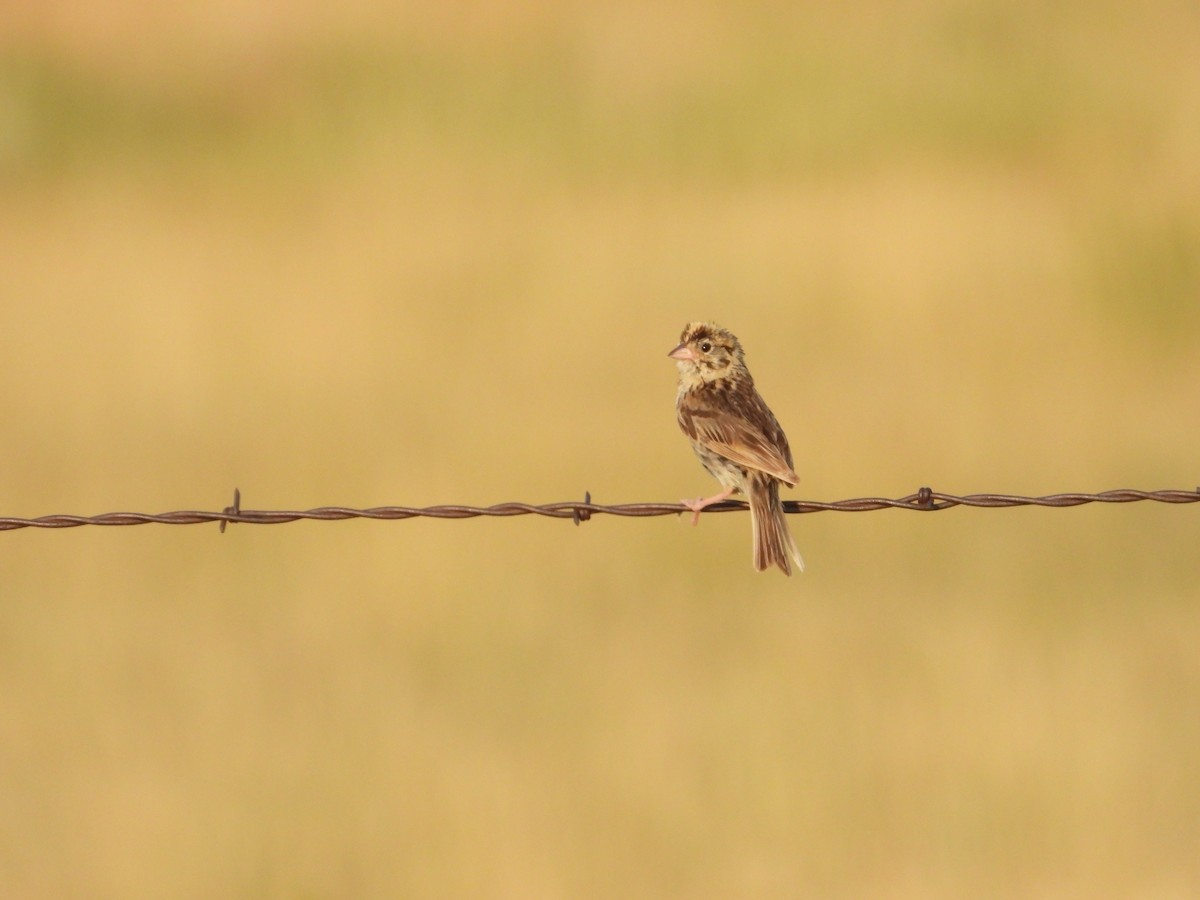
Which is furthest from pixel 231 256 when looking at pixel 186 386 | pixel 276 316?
pixel 186 386

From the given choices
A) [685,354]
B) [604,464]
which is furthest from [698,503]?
[604,464]

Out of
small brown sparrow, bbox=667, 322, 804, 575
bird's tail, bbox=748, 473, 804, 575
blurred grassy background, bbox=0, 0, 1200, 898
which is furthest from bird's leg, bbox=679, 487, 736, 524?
blurred grassy background, bbox=0, 0, 1200, 898

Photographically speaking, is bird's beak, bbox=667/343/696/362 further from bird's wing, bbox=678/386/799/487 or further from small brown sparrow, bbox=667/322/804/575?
bird's wing, bbox=678/386/799/487

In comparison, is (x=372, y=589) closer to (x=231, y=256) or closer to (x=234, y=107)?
(x=231, y=256)

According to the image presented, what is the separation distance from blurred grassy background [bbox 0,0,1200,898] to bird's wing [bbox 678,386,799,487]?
2351 mm

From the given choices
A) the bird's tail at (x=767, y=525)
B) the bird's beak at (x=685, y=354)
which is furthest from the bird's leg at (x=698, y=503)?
the bird's beak at (x=685, y=354)

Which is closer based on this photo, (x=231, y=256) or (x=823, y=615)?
(x=823, y=615)

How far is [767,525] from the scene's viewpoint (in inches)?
327

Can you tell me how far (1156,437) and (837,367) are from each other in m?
3.16

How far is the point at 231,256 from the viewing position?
19.3m

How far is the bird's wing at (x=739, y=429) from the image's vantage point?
8102 mm

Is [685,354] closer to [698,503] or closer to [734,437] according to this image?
[734,437]

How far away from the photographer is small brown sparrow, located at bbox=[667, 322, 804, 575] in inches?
322

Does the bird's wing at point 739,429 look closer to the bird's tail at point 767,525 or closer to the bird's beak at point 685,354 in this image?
the bird's tail at point 767,525
